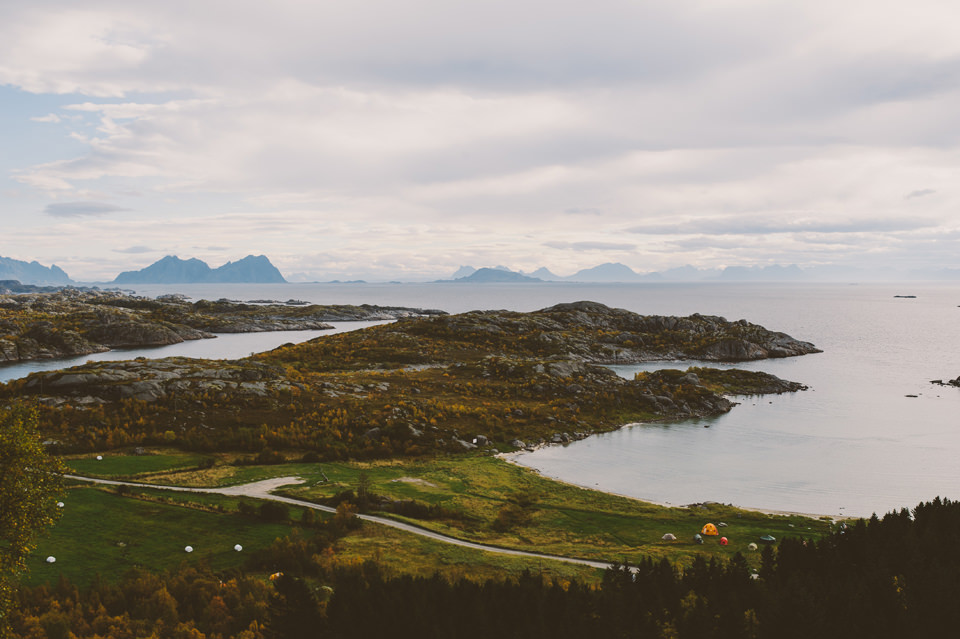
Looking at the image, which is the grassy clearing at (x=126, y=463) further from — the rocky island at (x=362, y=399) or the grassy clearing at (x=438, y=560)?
the grassy clearing at (x=438, y=560)

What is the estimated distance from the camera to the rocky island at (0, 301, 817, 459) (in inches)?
2507

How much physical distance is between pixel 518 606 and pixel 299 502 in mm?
24837

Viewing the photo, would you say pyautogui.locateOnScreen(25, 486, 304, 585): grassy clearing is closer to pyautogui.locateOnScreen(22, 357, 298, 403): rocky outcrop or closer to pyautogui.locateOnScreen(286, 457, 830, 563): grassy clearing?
pyautogui.locateOnScreen(286, 457, 830, 563): grassy clearing

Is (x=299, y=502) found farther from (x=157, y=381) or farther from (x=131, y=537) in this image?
(x=157, y=381)

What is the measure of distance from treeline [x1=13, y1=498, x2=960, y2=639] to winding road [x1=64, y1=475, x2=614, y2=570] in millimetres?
8416

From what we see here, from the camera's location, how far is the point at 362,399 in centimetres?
8044

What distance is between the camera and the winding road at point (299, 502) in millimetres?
38250

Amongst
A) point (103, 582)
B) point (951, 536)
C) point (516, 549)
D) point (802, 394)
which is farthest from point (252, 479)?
point (802, 394)

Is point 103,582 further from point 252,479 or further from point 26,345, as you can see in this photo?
point 26,345

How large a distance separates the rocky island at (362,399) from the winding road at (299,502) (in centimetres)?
1061

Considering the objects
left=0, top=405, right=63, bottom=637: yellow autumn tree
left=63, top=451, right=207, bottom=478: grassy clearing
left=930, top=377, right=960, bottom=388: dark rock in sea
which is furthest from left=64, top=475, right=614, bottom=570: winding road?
left=930, top=377, right=960, bottom=388: dark rock in sea

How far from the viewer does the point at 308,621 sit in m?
25.0

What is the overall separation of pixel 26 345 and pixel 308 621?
16211cm

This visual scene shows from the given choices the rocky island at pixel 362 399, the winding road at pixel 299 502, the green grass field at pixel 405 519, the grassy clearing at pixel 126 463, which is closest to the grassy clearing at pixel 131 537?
the green grass field at pixel 405 519
